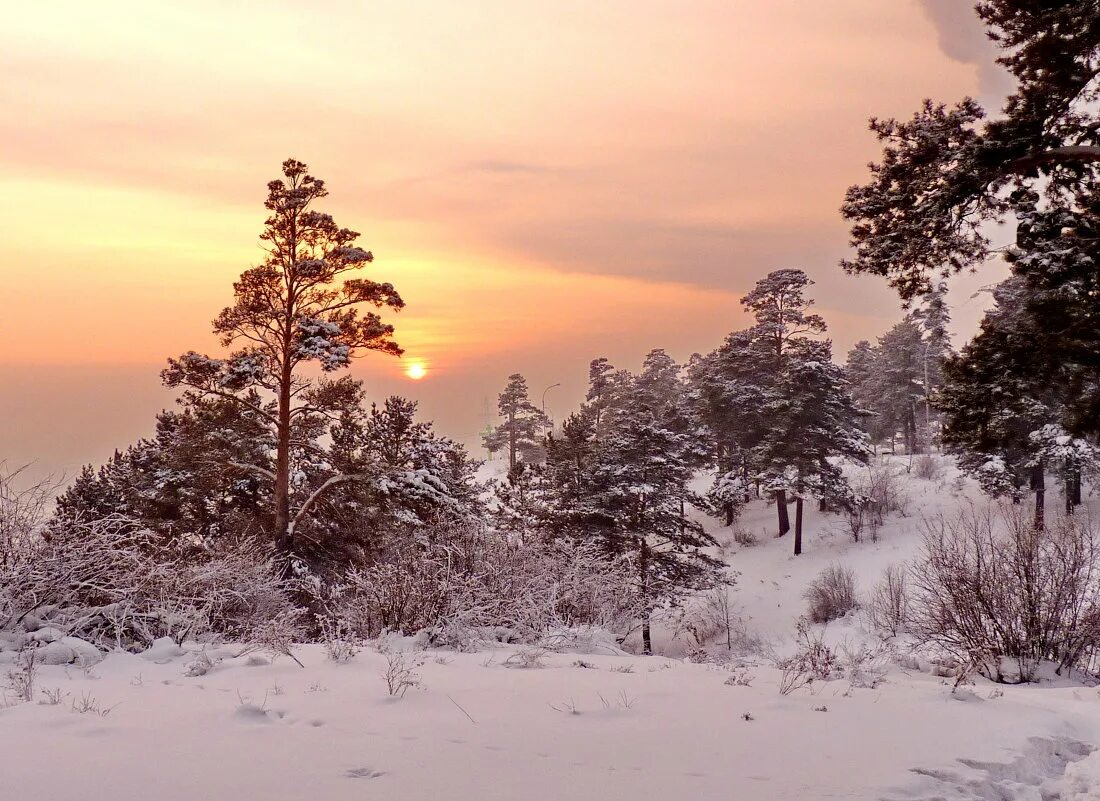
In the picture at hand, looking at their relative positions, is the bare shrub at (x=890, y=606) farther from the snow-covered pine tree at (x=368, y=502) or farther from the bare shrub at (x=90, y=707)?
the bare shrub at (x=90, y=707)

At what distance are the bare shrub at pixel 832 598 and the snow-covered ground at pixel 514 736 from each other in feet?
68.2

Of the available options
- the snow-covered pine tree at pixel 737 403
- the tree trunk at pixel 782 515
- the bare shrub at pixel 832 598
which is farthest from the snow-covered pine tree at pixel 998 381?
the tree trunk at pixel 782 515

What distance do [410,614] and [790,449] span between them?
95.4 ft

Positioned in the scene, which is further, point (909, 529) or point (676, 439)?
point (909, 529)

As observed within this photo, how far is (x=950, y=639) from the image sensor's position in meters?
11.8

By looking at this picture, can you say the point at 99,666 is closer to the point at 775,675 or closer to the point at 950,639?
the point at 775,675

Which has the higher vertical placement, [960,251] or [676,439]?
[960,251]

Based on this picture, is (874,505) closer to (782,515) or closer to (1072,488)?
(782,515)

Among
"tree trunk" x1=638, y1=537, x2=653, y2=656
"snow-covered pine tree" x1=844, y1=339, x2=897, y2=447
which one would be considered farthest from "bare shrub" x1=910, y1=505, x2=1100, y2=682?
"snow-covered pine tree" x1=844, y1=339, x2=897, y2=447

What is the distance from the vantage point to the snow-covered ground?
155 inches

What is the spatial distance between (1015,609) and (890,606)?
11618 millimetres

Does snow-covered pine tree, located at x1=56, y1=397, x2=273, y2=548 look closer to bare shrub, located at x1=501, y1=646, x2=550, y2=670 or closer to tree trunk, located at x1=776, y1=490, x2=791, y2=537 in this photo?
bare shrub, located at x1=501, y1=646, x2=550, y2=670

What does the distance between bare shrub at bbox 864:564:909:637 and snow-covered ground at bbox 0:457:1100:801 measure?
12.5m

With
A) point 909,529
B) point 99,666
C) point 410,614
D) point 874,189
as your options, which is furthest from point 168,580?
point 909,529
